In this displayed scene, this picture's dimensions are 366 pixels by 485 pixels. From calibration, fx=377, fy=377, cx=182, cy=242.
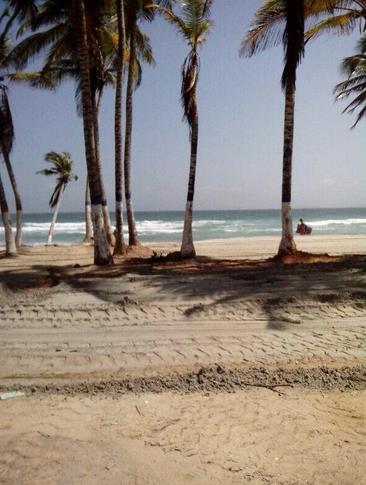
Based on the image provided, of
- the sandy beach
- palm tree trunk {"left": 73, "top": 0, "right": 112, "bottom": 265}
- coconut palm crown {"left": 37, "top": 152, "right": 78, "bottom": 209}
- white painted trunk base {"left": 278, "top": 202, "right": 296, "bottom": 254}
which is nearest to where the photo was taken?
the sandy beach

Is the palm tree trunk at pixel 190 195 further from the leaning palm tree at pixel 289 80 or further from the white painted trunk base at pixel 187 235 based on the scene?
the leaning palm tree at pixel 289 80

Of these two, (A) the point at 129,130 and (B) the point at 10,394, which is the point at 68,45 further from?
(B) the point at 10,394

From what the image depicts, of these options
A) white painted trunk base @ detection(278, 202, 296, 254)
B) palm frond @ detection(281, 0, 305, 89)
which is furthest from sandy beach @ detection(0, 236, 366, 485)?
palm frond @ detection(281, 0, 305, 89)

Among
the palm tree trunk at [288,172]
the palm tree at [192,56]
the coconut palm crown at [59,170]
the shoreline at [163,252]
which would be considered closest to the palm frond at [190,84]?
the palm tree at [192,56]

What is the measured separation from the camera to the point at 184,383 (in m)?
3.91

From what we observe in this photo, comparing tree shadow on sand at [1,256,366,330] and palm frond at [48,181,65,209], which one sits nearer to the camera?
tree shadow on sand at [1,256,366,330]

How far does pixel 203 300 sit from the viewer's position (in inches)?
249

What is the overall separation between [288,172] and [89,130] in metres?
5.57

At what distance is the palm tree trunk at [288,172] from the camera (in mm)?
10484

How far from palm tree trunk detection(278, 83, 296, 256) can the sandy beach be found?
3.52 m

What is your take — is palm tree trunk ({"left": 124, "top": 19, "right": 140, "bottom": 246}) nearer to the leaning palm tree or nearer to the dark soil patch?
the leaning palm tree

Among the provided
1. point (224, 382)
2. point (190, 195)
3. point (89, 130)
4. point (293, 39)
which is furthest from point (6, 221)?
point (224, 382)

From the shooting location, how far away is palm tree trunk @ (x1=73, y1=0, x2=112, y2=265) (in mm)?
9812

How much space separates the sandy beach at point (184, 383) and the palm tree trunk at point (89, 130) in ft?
10.9
